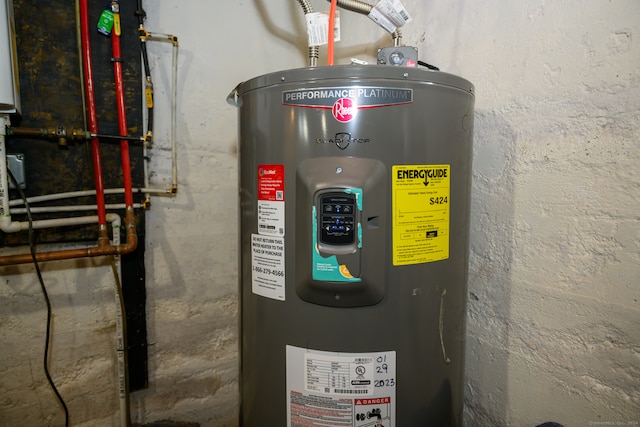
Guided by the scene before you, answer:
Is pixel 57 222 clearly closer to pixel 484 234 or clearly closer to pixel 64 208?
pixel 64 208

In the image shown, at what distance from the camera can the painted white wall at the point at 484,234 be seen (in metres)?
0.68

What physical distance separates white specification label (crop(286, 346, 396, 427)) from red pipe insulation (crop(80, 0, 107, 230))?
Result: 2.45ft

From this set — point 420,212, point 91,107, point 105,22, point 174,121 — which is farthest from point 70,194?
point 420,212

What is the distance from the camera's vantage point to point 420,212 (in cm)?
65

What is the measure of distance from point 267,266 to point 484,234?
570 mm

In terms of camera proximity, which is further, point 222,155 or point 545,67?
point 222,155

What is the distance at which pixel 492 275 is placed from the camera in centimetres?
88

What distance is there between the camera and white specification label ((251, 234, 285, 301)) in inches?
27.0

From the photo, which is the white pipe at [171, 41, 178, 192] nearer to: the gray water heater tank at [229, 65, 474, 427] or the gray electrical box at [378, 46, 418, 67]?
the gray water heater tank at [229, 65, 474, 427]

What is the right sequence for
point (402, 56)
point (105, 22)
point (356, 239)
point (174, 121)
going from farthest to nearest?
point (174, 121)
point (105, 22)
point (402, 56)
point (356, 239)

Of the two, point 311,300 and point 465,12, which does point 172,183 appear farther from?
point 465,12

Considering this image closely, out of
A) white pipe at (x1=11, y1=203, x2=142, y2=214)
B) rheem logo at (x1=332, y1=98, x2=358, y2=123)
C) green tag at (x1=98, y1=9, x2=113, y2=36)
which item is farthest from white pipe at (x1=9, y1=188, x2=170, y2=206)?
rheem logo at (x1=332, y1=98, x2=358, y2=123)

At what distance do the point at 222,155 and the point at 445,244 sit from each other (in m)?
0.86

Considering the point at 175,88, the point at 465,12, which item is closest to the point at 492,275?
the point at 465,12
